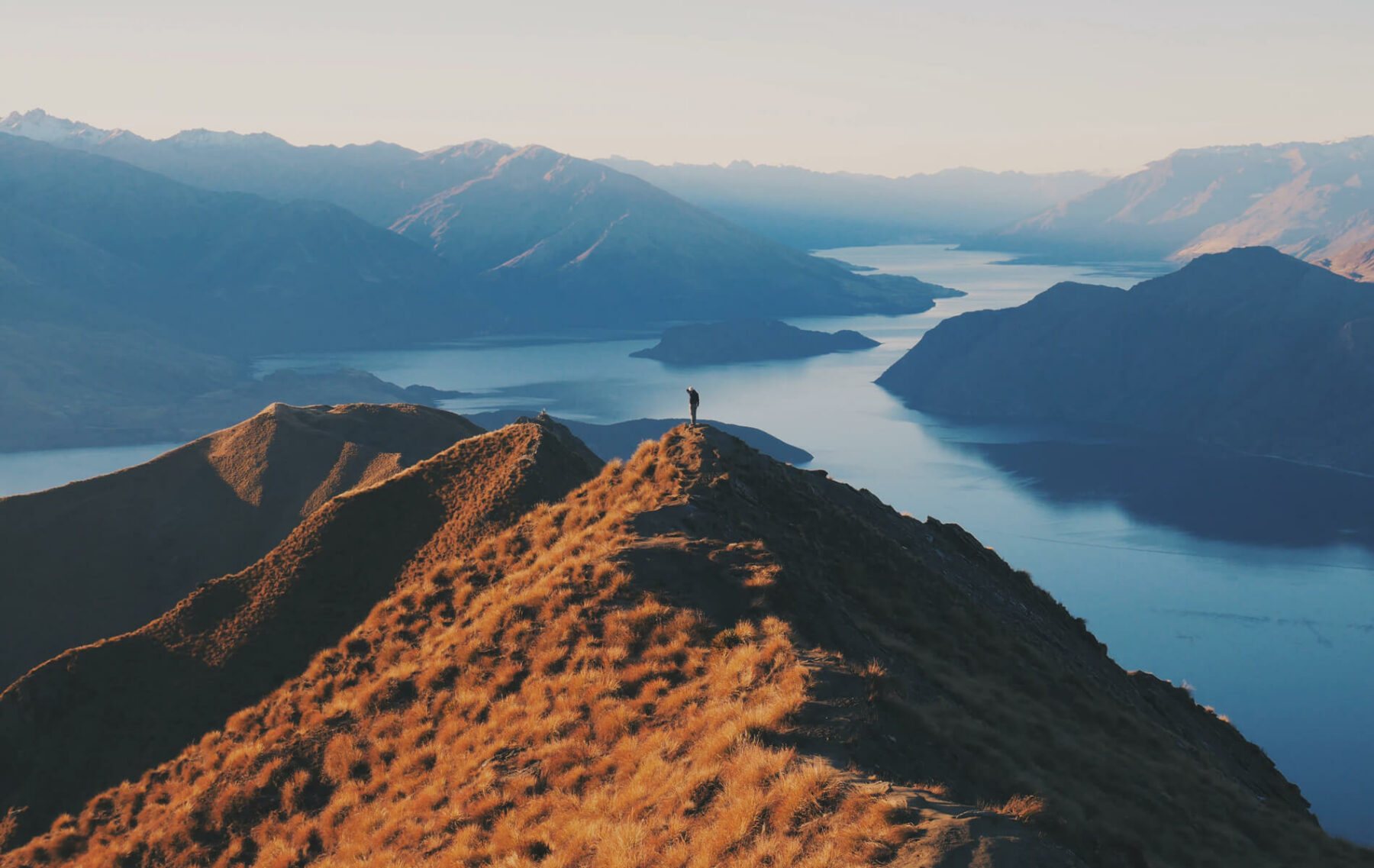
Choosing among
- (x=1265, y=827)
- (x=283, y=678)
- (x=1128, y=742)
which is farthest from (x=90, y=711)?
(x=1265, y=827)

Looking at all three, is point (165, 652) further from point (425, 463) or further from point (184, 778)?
point (425, 463)

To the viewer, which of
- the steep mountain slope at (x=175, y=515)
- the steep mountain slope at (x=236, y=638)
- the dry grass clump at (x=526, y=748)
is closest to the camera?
the dry grass clump at (x=526, y=748)

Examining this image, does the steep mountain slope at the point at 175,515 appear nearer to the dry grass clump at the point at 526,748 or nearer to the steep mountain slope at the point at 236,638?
the steep mountain slope at the point at 236,638

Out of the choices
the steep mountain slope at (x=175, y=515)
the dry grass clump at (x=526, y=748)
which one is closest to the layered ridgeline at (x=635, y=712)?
the dry grass clump at (x=526, y=748)

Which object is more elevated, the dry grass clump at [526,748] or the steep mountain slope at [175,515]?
the dry grass clump at [526,748]

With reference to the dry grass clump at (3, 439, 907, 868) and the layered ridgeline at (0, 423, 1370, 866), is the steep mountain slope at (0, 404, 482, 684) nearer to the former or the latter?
the layered ridgeline at (0, 423, 1370, 866)

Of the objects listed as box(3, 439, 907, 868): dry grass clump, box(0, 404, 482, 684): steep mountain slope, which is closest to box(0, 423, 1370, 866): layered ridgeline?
box(3, 439, 907, 868): dry grass clump

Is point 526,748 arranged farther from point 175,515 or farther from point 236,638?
point 175,515
